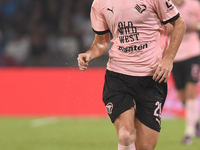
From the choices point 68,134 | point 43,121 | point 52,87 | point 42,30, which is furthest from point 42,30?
point 68,134

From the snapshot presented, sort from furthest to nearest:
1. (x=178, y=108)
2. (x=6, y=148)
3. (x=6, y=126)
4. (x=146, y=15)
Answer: (x=178, y=108)
(x=6, y=126)
(x=6, y=148)
(x=146, y=15)

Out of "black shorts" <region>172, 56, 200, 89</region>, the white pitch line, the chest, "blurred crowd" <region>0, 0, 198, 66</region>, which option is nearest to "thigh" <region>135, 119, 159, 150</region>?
the chest

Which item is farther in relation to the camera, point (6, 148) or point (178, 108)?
point (178, 108)

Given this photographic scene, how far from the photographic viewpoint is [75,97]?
10.4m

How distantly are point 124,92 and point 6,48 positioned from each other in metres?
9.60

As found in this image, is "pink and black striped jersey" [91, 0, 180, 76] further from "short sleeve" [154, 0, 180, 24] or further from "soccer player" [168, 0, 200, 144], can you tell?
"soccer player" [168, 0, 200, 144]

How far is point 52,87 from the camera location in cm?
1048

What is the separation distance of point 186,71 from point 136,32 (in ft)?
12.3

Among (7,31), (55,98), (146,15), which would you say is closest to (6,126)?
(55,98)

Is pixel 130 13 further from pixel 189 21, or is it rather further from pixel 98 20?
pixel 189 21

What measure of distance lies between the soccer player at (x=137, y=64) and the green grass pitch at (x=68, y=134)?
2.49 m

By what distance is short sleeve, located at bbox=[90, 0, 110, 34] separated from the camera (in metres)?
4.41

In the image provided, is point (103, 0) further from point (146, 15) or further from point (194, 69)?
point (194, 69)

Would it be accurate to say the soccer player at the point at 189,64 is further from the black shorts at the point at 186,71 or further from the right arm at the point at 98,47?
the right arm at the point at 98,47
